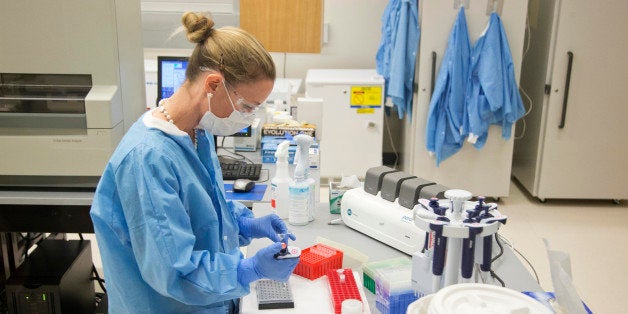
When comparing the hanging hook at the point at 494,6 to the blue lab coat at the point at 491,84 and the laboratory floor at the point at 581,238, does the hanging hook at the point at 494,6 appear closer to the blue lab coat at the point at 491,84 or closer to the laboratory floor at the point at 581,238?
the blue lab coat at the point at 491,84

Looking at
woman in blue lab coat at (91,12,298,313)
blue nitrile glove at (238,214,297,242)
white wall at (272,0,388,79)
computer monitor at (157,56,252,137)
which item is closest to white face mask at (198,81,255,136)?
woman in blue lab coat at (91,12,298,313)

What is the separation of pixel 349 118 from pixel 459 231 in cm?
310

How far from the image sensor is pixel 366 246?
1.70 metres

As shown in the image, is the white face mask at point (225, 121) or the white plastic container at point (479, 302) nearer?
the white plastic container at point (479, 302)

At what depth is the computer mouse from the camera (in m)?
2.20

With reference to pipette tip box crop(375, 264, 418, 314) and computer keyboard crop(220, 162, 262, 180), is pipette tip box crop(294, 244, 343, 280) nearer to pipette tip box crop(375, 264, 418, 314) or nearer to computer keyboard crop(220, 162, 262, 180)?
pipette tip box crop(375, 264, 418, 314)

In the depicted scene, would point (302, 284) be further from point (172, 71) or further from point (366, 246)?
point (172, 71)

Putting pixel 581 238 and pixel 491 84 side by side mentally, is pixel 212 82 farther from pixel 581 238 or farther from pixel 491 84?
pixel 581 238

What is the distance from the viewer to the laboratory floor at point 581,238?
9.48 feet

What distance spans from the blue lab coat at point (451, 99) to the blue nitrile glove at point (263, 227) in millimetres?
2369

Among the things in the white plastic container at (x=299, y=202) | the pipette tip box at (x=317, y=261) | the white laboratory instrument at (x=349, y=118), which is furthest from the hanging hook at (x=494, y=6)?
the pipette tip box at (x=317, y=261)

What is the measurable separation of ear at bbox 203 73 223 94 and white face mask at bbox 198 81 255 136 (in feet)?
0.04

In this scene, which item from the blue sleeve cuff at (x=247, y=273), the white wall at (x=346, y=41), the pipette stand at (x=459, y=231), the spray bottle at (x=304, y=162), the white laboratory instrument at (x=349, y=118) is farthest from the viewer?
the white wall at (x=346, y=41)

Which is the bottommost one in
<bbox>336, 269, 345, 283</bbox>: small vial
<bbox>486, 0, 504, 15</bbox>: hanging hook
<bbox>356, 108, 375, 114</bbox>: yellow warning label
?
<bbox>336, 269, 345, 283</bbox>: small vial
